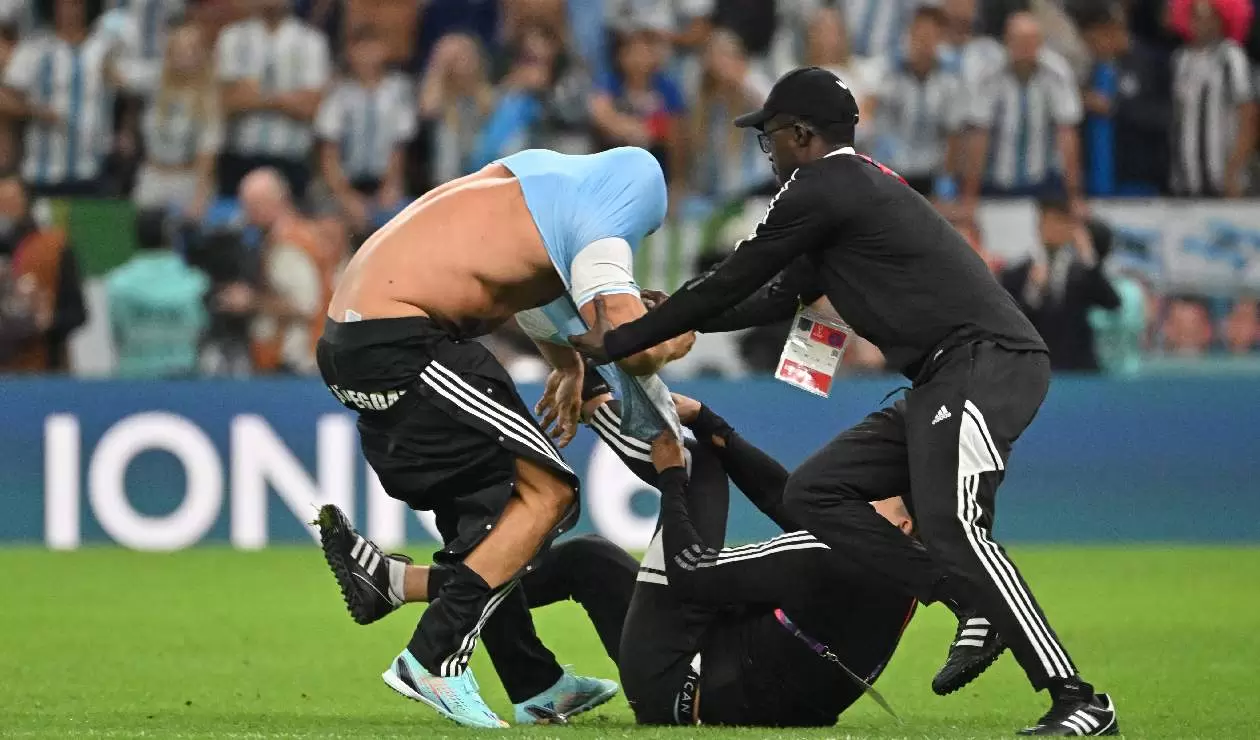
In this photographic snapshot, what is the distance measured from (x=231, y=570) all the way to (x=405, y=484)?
6.01 meters

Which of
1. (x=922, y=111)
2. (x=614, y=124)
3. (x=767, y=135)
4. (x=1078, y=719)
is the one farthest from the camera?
(x=922, y=111)

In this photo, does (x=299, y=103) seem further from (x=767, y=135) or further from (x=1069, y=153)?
(x=767, y=135)

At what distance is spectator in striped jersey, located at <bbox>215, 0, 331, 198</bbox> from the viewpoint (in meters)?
15.6

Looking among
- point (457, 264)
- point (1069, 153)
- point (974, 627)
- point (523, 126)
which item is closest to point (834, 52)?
point (1069, 153)

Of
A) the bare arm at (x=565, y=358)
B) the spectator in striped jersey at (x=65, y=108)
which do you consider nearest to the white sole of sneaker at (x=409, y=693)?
the bare arm at (x=565, y=358)

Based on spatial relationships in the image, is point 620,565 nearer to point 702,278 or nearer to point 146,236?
point 702,278

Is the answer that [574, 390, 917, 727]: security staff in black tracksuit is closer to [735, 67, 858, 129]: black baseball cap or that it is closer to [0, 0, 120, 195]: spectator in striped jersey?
[735, 67, 858, 129]: black baseball cap

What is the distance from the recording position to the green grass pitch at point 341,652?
6914 mm

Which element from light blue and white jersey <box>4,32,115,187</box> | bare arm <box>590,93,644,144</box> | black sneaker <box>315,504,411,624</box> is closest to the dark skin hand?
black sneaker <box>315,504,411,624</box>

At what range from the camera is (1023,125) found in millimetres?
15305

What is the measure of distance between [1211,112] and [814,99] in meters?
9.75

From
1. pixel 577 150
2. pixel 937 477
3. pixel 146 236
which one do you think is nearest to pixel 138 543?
pixel 146 236

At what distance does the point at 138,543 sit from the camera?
549 inches

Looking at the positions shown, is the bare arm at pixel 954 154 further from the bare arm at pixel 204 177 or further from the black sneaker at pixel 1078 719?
the black sneaker at pixel 1078 719
